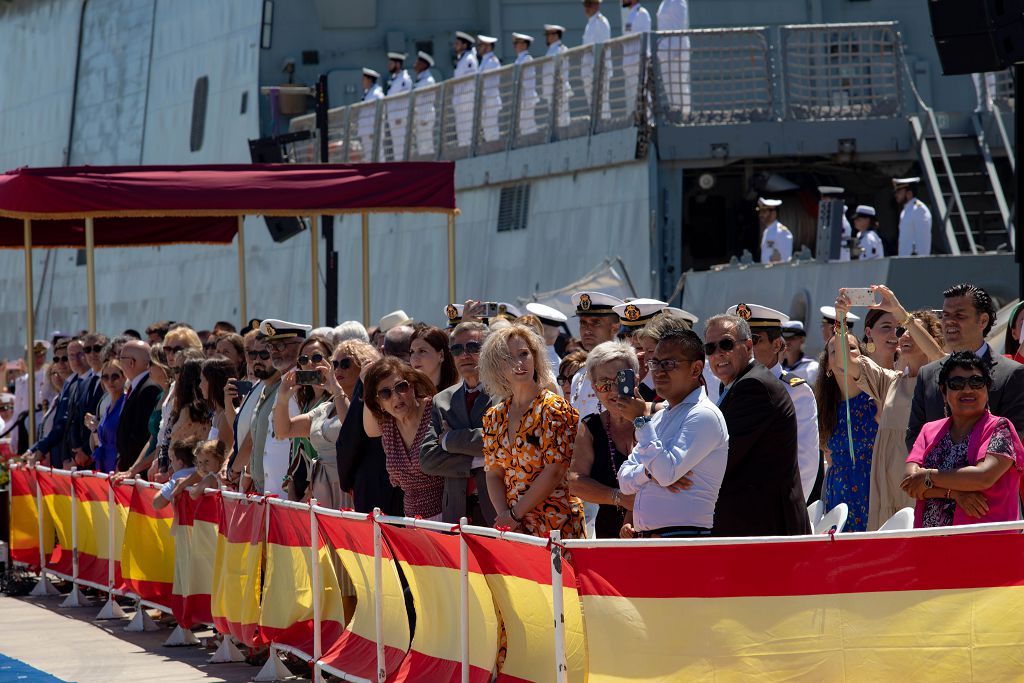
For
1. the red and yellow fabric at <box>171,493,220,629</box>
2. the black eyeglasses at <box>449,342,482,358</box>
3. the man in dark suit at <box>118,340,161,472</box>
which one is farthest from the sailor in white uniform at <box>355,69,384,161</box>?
the black eyeglasses at <box>449,342,482,358</box>

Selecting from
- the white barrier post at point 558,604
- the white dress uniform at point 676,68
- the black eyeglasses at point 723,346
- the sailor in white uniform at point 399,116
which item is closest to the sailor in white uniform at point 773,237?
the white dress uniform at point 676,68

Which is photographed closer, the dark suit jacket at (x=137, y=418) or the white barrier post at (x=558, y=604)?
the white barrier post at (x=558, y=604)

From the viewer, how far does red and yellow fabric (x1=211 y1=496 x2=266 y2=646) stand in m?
→ 9.10

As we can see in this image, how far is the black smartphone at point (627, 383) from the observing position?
6875mm

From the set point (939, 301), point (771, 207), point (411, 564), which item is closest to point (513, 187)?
point (771, 207)

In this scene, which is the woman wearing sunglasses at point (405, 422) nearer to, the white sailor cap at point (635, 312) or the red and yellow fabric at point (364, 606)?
the red and yellow fabric at point (364, 606)

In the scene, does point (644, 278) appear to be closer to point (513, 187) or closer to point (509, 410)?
point (513, 187)

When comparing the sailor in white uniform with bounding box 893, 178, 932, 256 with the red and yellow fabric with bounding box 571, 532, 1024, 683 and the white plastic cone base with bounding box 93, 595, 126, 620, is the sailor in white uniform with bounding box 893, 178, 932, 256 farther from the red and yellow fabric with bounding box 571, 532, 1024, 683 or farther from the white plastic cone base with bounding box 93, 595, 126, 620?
the red and yellow fabric with bounding box 571, 532, 1024, 683

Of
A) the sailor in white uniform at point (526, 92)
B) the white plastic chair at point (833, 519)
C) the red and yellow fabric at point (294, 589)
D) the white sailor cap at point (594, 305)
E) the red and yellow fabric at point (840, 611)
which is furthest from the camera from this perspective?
the sailor in white uniform at point (526, 92)

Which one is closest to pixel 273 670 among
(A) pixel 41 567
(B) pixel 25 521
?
(A) pixel 41 567

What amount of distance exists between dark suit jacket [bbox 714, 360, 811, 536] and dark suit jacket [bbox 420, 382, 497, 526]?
131 cm

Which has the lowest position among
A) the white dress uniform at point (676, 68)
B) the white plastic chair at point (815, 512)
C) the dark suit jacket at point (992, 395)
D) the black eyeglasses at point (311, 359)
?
the white plastic chair at point (815, 512)

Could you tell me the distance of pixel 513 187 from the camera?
22.0 meters

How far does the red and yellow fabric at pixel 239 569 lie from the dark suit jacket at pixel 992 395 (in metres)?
3.56
